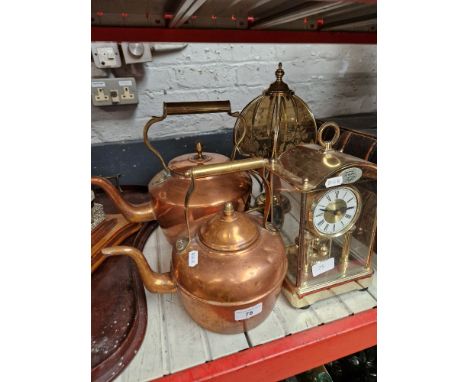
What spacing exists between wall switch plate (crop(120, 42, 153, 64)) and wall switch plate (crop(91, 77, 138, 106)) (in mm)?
57

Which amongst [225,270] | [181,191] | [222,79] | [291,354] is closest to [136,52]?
[222,79]

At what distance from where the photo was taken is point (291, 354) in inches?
19.3

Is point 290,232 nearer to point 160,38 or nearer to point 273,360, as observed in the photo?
point 273,360

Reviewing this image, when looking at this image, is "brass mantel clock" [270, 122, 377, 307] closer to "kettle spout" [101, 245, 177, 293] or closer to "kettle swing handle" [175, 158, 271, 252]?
"kettle swing handle" [175, 158, 271, 252]

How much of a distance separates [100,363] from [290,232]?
40 cm

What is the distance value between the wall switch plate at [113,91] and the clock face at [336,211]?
70 cm

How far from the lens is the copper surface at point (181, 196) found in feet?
1.95

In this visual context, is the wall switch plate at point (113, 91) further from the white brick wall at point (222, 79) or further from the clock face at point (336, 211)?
the clock face at point (336, 211)

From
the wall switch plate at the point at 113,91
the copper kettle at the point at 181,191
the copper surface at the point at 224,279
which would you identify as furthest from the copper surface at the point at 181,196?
the wall switch plate at the point at 113,91

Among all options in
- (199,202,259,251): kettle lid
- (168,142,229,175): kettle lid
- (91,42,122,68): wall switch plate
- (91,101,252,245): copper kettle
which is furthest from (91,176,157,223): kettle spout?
(91,42,122,68): wall switch plate

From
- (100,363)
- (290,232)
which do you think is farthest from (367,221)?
(100,363)

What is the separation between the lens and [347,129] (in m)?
0.78

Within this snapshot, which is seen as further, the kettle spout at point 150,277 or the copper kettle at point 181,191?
the copper kettle at point 181,191

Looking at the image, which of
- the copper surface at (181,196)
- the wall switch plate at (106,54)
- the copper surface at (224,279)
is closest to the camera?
the copper surface at (224,279)
